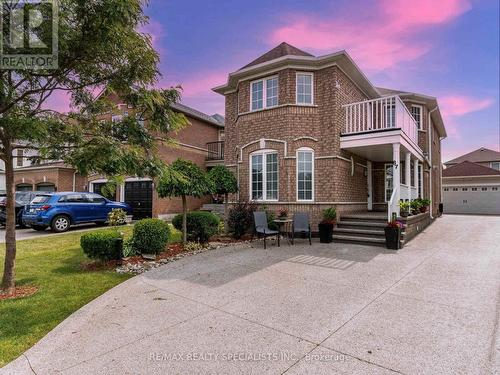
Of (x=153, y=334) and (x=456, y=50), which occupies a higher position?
(x=456, y=50)

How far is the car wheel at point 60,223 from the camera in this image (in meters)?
12.4

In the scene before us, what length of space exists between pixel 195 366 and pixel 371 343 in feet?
6.06

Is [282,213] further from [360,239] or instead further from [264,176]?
[360,239]

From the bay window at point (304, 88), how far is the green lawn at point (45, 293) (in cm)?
832

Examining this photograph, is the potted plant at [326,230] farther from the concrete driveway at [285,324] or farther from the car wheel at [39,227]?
the car wheel at [39,227]

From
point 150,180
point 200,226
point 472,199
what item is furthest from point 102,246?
point 472,199

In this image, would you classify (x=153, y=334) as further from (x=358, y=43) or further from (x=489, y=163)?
(x=489, y=163)

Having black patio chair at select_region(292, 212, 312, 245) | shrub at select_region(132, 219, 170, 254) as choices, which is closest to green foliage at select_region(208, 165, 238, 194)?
black patio chair at select_region(292, 212, 312, 245)

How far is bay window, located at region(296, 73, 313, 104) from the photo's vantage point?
1070cm

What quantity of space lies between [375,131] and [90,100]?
8600 millimetres

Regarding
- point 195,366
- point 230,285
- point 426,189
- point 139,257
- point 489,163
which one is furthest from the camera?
point 489,163

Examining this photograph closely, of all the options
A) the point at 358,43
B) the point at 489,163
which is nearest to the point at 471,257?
the point at 358,43

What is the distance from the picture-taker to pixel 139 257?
7098mm

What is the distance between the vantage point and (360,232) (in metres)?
9.44
